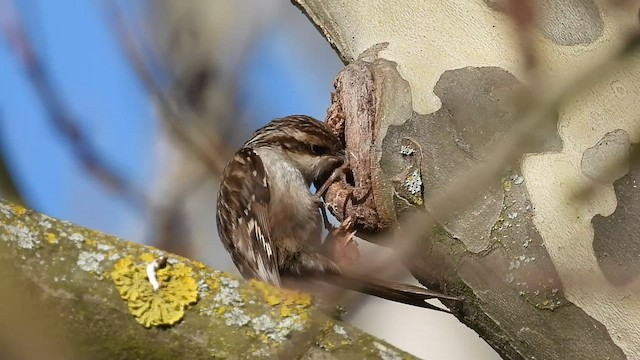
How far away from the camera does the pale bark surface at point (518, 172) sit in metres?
1.50

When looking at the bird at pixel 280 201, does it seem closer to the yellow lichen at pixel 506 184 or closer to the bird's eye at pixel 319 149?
the bird's eye at pixel 319 149

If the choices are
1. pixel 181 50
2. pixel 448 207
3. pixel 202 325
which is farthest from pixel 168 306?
pixel 181 50

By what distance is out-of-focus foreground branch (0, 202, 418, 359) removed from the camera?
1.17m

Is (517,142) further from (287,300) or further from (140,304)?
(140,304)

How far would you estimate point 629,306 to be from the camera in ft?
4.88

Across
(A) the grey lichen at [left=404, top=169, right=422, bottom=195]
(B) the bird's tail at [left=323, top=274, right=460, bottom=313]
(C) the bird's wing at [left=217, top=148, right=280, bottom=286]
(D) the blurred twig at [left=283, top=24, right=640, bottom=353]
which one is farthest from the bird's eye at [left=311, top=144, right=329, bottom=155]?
(D) the blurred twig at [left=283, top=24, right=640, bottom=353]

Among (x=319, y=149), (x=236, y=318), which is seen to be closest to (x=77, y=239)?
(x=236, y=318)

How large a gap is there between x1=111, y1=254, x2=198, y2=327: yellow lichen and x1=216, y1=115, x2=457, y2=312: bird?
3.67 ft

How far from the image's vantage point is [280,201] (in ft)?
9.08

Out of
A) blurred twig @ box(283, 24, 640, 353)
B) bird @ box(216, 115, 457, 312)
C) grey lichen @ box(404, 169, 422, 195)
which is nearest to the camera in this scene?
blurred twig @ box(283, 24, 640, 353)

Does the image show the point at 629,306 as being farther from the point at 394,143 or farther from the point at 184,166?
the point at 184,166

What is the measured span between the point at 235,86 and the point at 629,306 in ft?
6.90

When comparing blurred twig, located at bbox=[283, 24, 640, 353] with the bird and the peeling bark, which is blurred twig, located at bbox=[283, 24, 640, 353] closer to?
the peeling bark

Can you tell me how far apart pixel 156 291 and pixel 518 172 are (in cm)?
71
